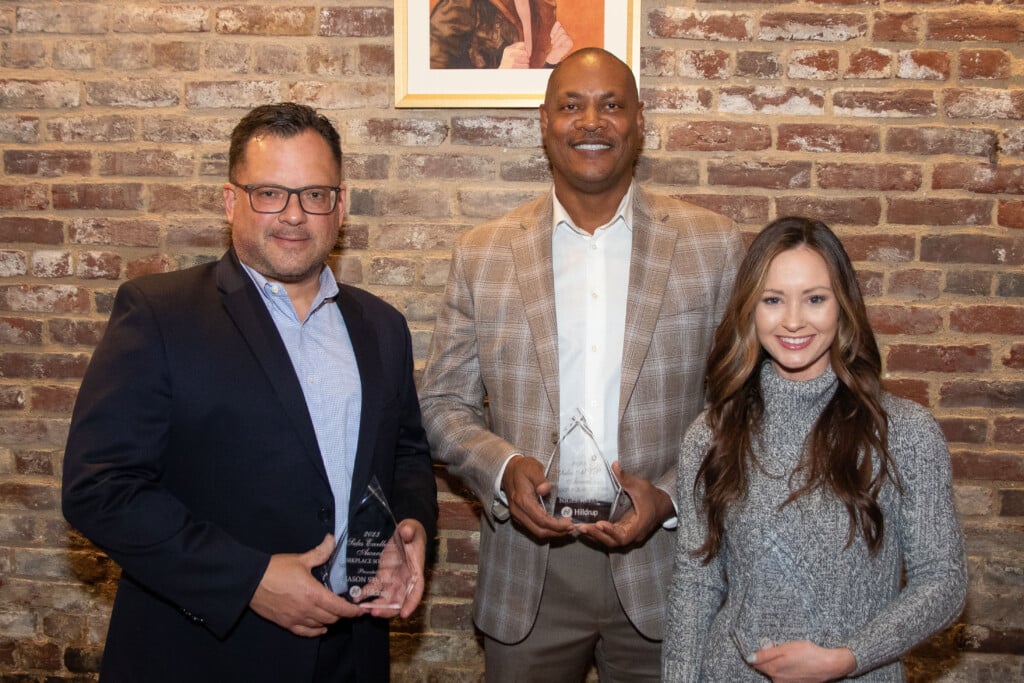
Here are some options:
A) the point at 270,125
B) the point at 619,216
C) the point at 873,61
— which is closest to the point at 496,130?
the point at 619,216

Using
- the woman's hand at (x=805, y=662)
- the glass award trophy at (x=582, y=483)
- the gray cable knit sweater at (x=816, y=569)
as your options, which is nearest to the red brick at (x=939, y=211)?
the gray cable knit sweater at (x=816, y=569)

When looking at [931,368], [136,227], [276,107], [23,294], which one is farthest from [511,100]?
[23,294]

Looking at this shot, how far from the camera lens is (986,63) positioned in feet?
8.39

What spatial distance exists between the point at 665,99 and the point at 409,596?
1.63m

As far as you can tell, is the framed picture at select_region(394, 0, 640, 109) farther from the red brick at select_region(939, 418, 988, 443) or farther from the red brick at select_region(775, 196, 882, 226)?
the red brick at select_region(939, 418, 988, 443)

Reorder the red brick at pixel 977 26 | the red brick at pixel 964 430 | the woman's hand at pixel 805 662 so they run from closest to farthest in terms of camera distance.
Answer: the woman's hand at pixel 805 662 < the red brick at pixel 977 26 < the red brick at pixel 964 430

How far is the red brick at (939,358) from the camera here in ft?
8.63

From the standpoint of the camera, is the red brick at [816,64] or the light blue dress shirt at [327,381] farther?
the red brick at [816,64]

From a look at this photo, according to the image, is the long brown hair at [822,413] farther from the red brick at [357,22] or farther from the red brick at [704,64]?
the red brick at [357,22]

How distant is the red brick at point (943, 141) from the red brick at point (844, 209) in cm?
17

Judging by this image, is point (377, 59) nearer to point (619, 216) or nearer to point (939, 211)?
point (619, 216)

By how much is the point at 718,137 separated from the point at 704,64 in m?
0.21

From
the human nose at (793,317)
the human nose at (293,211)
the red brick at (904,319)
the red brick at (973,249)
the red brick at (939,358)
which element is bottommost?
the red brick at (939,358)

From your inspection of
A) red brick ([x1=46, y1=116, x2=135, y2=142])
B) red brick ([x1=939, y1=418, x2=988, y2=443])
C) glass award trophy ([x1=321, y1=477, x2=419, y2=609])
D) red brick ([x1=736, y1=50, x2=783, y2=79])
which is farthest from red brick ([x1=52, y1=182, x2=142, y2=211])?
red brick ([x1=939, y1=418, x2=988, y2=443])
